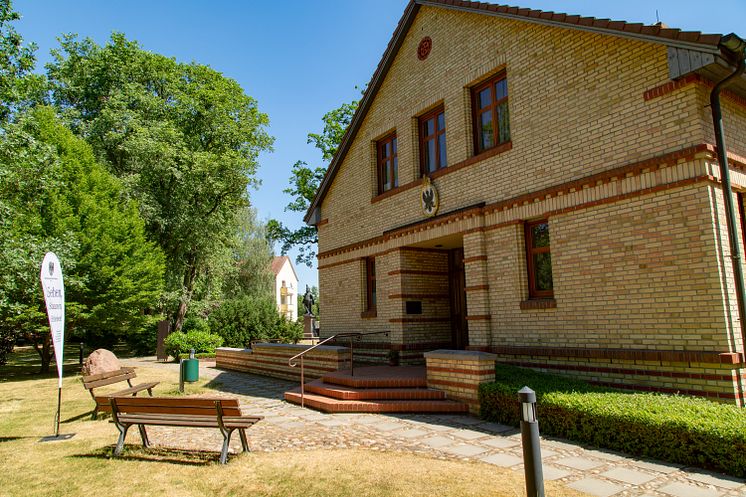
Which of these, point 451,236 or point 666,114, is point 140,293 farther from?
point 666,114

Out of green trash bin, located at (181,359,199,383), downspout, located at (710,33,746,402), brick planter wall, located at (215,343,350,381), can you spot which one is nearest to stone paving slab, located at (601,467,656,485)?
downspout, located at (710,33,746,402)

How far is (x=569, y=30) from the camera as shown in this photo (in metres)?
8.98

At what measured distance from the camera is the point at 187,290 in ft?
91.9

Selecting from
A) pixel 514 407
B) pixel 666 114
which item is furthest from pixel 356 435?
pixel 666 114

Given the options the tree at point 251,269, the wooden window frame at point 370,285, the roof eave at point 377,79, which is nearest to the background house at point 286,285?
the tree at point 251,269

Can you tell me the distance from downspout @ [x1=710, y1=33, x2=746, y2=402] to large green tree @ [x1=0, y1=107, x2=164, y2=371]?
14.1 m

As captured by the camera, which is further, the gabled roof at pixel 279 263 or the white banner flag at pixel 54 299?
the gabled roof at pixel 279 263

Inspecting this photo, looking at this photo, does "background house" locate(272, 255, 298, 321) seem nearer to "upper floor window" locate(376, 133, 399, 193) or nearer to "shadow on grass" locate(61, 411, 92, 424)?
"upper floor window" locate(376, 133, 399, 193)

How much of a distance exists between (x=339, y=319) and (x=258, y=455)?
29.7 feet

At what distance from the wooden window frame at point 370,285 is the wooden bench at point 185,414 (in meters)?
8.03

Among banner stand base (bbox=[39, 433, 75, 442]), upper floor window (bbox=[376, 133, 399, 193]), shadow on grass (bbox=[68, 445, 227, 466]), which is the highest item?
upper floor window (bbox=[376, 133, 399, 193])

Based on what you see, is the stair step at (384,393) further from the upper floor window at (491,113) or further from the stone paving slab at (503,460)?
the upper floor window at (491,113)

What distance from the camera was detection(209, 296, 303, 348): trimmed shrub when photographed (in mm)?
22750

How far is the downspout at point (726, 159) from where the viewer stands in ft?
21.5
